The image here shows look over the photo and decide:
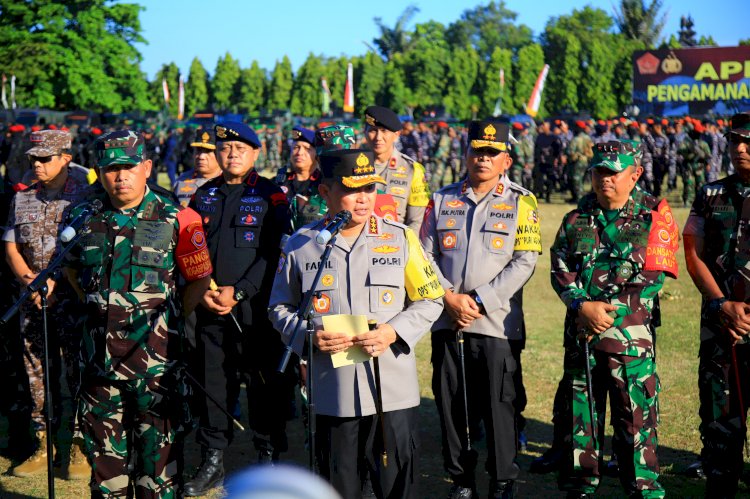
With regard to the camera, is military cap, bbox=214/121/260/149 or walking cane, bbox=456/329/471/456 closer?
walking cane, bbox=456/329/471/456

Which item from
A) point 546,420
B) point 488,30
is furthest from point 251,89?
point 546,420

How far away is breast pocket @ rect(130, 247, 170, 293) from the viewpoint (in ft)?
15.3

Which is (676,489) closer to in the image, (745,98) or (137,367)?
(137,367)

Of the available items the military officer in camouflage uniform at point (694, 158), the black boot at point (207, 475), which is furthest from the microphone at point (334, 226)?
the military officer in camouflage uniform at point (694, 158)

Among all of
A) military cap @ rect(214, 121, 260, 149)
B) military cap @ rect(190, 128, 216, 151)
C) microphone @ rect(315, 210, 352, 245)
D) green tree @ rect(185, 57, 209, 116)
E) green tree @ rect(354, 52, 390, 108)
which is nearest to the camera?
microphone @ rect(315, 210, 352, 245)

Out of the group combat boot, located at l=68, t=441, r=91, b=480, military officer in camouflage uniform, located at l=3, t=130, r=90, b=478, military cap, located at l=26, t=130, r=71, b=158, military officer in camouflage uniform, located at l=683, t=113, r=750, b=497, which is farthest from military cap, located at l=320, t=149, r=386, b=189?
combat boot, located at l=68, t=441, r=91, b=480

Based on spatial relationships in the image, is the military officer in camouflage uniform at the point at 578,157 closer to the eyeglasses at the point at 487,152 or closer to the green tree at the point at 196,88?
the eyeglasses at the point at 487,152

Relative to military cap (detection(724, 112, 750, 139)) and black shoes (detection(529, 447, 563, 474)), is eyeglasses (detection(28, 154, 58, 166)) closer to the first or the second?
black shoes (detection(529, 447, 563, 474))

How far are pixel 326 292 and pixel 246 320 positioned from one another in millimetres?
2009

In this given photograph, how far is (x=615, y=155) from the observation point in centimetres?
530

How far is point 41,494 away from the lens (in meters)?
6.11

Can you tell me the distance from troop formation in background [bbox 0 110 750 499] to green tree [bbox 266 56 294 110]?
7023cm

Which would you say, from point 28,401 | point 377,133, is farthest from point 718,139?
point 28,401

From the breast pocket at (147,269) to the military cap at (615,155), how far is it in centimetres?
261
